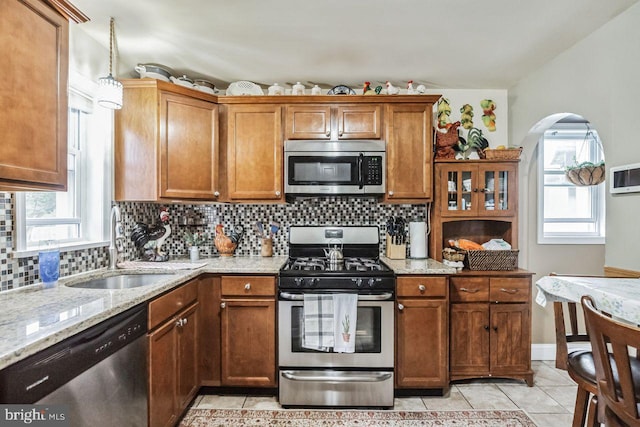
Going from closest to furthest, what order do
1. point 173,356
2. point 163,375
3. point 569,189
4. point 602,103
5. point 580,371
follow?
point 580,371 → point 163,375 → point 173,356 → point 602,103 → point 569,189

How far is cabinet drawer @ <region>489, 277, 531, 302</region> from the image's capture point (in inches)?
98.7

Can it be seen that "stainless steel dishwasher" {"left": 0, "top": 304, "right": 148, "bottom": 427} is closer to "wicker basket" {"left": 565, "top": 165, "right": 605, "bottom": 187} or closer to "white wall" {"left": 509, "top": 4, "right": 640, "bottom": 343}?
"white wall" {"left": 509, "top": 4, "right": 640, "bottom": 343}

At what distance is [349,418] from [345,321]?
0.61 meters

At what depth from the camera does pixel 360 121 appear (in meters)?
2.71

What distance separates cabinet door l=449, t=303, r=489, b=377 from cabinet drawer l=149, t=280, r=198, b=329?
6.09 ft

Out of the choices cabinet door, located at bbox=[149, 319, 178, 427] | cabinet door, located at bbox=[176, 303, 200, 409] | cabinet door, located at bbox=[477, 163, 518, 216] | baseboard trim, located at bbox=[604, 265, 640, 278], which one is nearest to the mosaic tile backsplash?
cabinet door, located at bbox=[477, 163, 518, 216]

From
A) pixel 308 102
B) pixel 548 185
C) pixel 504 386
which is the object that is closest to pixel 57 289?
pixel 308 102

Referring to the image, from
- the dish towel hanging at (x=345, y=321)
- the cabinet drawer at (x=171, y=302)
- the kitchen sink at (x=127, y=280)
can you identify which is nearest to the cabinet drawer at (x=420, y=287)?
the dish towel hanging at (x=345, y=321)

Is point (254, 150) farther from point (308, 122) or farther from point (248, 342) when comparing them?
point (248, 342)

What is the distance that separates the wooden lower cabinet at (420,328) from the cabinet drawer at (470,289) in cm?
20

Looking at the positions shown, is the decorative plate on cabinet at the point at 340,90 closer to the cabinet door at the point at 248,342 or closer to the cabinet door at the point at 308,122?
the cabinet door at the point at 308,122

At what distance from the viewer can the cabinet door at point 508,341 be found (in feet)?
8.21

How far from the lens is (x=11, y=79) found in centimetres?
122

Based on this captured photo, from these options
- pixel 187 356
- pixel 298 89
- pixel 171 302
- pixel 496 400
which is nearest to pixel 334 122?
pixel 298 89
